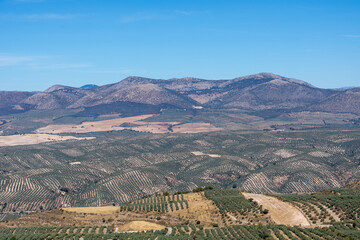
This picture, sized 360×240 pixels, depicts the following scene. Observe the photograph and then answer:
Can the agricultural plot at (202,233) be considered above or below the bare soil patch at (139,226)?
above

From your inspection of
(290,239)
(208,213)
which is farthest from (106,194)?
(290,239)

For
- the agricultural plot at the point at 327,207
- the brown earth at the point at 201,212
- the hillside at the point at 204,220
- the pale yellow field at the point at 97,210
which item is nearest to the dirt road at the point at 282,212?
the hillside at the point at 204,220

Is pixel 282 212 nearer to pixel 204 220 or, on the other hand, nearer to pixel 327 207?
pixel 327 207

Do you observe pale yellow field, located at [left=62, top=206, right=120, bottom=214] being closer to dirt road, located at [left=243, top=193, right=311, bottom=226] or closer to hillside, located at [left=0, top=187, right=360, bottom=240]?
hillside, located at [left=0, top=187, right=360, bottom=240]

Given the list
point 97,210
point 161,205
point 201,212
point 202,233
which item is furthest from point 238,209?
point 97,210

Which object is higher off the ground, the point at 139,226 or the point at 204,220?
the point at 139,226

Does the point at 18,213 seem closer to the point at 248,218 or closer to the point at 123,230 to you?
the point at 123,230

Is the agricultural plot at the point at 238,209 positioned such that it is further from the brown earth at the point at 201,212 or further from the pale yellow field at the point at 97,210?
the pale yellow field at the point at 97,210

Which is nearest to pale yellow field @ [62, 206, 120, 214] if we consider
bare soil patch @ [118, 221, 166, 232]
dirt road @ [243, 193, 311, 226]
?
bare soil patch @ [118, 221, 166, 232]

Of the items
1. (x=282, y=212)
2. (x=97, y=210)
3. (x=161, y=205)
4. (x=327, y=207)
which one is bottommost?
(x=97, y=210)
